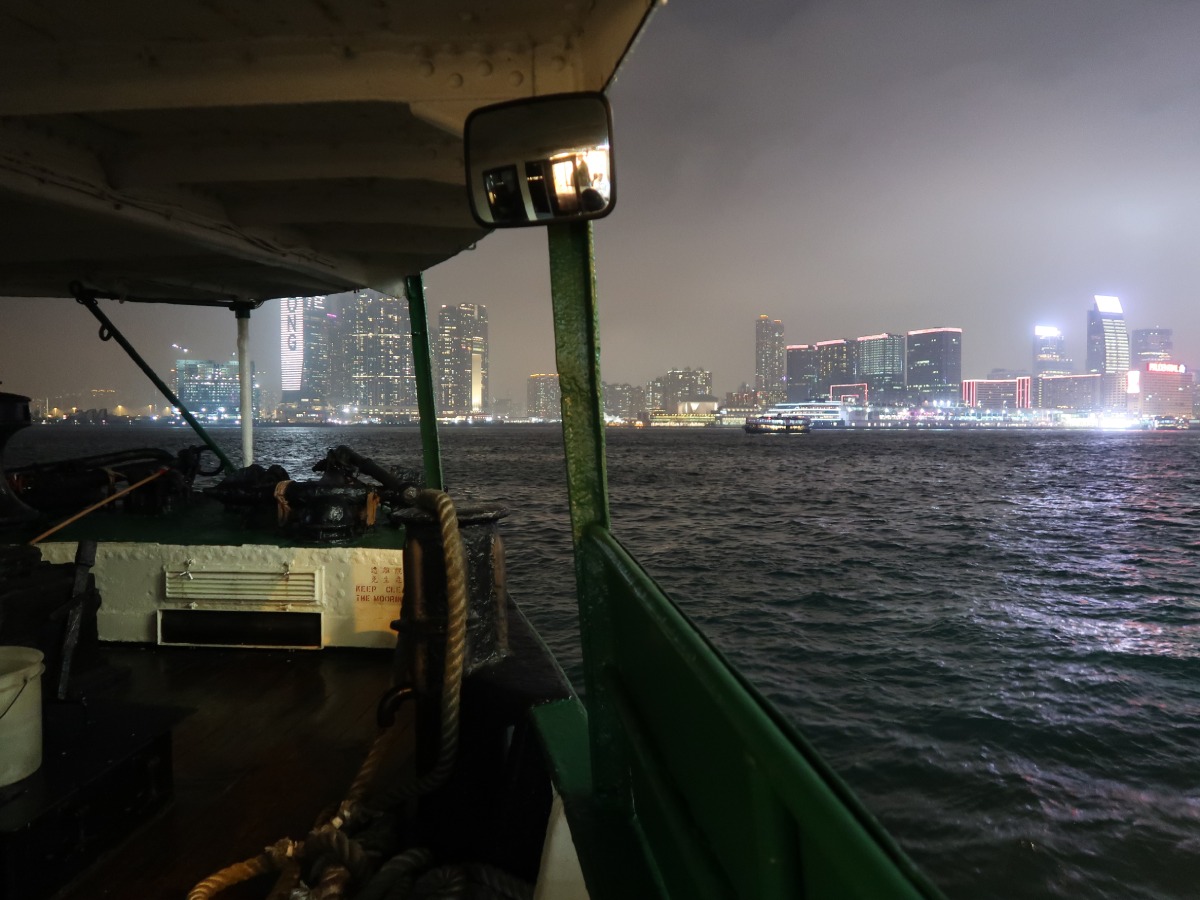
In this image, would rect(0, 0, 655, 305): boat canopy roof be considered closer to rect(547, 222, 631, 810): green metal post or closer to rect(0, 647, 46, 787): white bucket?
rect(547, 222, 631, 810): green metal post

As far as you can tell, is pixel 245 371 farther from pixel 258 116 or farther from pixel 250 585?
pixel 258 116

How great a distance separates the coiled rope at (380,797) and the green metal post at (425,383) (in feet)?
10.9

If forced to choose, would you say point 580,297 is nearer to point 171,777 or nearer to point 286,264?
point 171,777

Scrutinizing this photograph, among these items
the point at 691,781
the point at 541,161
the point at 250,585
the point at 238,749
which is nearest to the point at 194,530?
the point at 250,585

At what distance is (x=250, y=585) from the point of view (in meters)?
4.91

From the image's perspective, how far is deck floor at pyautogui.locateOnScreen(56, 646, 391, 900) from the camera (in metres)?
2.69

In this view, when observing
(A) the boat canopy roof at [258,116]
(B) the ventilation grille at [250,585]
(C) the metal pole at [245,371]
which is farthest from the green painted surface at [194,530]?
(A) the boat canopy roof at [258,116]

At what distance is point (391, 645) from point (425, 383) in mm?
2417

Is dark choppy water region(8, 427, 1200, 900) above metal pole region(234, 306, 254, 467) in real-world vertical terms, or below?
below

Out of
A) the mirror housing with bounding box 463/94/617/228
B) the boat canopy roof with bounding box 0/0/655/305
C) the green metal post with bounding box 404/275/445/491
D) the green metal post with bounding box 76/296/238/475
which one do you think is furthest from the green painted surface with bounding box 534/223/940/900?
the green metal post with bounding box 76/296/238/475

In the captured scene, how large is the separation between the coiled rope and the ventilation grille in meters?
2.25

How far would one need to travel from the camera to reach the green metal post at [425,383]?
6191 millimetres

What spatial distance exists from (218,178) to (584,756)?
3385 mm

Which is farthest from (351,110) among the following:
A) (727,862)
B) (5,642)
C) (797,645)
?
(797,645)
